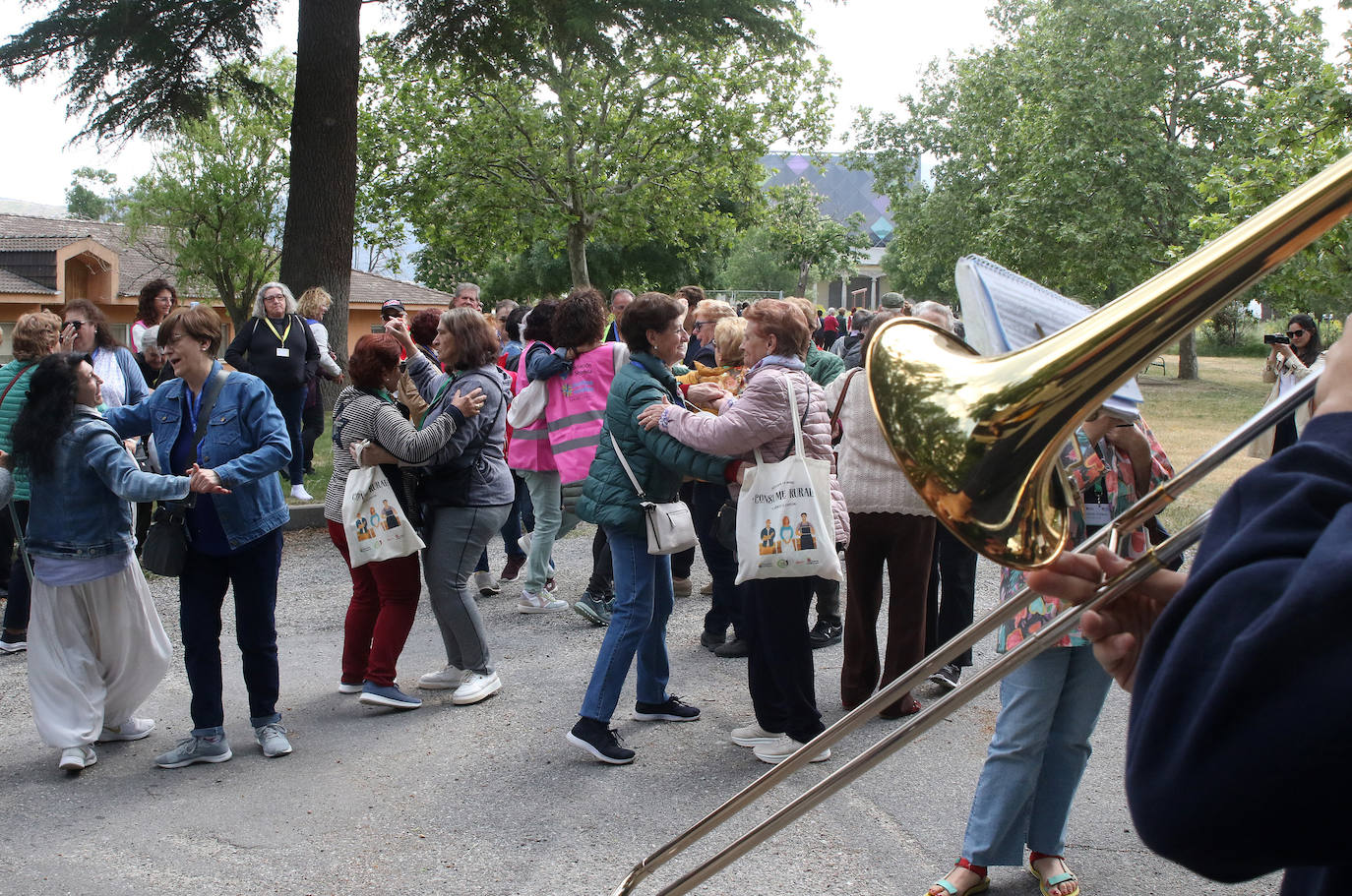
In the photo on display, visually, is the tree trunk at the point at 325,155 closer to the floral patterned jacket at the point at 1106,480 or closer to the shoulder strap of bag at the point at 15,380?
the shoulder strap of bag at the point at 15,380

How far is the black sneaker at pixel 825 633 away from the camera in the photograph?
5.95 meters

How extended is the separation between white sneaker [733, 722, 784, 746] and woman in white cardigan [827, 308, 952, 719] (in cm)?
53

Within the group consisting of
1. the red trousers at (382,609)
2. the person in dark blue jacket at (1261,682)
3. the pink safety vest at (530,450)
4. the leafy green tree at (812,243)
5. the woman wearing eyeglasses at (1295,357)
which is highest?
the leafy green tree at (812,243)

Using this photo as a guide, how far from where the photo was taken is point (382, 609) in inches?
195

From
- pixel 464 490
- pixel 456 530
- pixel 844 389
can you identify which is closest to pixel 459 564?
pixel 456 530

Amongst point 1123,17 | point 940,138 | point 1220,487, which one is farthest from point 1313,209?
point 940,138

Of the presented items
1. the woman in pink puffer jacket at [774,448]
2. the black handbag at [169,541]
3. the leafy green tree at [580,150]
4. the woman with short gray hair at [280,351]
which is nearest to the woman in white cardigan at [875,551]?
the woman in pink puffer jacket at [774,448]

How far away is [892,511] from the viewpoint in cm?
460

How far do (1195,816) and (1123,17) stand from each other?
1273 inches

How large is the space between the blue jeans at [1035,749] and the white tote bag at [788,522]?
99 centimetres

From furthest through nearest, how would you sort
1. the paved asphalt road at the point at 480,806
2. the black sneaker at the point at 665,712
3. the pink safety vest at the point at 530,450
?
the pink safety vest at the point at 530,450, the black sneaker at the point at 665,712, the paved asphalt road at the point at 480,806

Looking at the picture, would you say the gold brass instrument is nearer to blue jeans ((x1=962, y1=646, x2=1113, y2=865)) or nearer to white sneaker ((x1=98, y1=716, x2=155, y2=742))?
blue jeans ((x1=962, y1=646, x2=1113, y2=865))

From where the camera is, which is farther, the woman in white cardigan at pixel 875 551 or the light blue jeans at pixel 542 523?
the light blue jeans at pixel 542 523

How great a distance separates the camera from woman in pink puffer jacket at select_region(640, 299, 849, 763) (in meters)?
4.11
